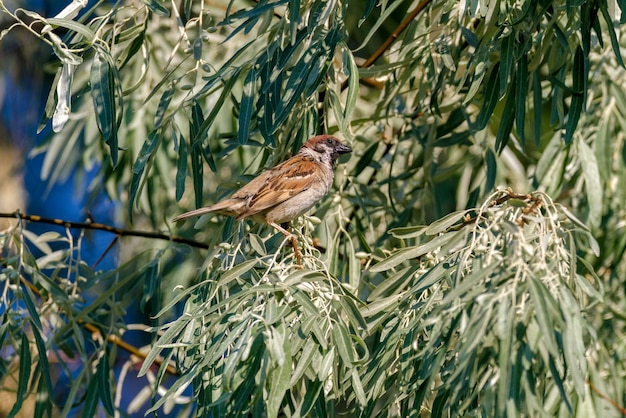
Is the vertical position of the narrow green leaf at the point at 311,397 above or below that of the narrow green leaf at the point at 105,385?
above

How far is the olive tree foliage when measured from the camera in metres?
2.33

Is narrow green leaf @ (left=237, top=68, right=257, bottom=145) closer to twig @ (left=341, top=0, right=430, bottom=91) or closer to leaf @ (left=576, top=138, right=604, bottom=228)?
twig @ (left=341, top=0, right=430, bottom=91)

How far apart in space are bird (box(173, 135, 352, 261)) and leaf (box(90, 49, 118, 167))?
0.70m

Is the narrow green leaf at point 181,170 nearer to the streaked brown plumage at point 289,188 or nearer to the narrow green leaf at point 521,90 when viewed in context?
the streaked brown plumage at point 289,188

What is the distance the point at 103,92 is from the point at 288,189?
1094mm

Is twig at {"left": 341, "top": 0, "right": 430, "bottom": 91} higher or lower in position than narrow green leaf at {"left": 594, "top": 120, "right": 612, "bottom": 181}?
higher

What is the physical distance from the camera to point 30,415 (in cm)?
629

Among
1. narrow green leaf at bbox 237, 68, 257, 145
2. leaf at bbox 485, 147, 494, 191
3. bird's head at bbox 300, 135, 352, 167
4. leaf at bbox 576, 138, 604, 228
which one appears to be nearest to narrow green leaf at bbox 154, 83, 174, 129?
narrow green leaf at bbox 237, 68, 257, 145

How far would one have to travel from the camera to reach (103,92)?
2.78 meters

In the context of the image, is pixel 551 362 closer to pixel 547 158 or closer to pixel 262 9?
pixel 262 9

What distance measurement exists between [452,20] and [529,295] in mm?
1608

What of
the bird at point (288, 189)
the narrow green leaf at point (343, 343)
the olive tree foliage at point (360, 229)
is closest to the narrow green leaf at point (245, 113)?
the olive tree foliage at point (360, 229)

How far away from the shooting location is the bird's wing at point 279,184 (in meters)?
3.55

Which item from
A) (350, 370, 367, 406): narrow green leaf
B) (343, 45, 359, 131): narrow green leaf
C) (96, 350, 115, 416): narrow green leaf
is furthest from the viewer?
(96, 350, 115, 416): narrow green leaf
